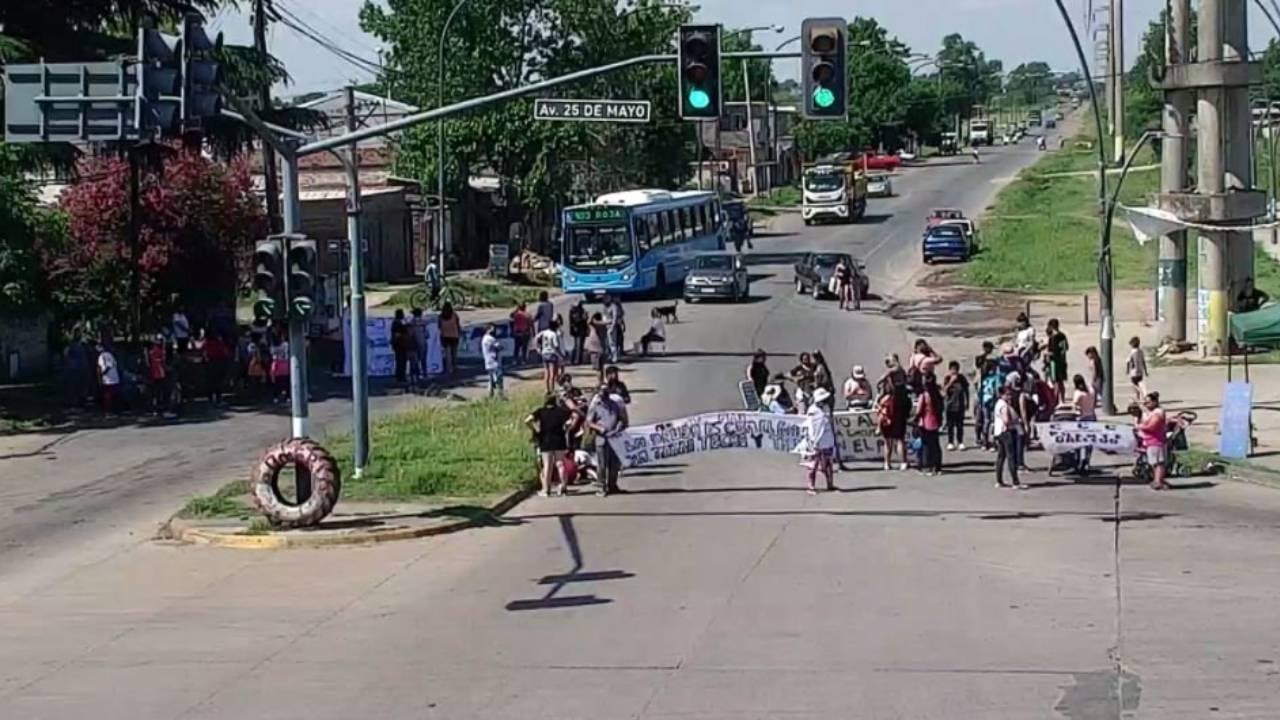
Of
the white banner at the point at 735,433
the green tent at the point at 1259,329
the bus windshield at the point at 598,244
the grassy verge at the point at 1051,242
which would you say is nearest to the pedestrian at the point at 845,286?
the bus windshield at the point at 598,244

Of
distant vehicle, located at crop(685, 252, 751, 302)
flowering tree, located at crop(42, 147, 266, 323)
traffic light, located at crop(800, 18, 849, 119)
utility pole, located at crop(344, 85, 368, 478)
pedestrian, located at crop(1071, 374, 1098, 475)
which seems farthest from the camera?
distant vehicle, located at crop(685, 252, 751, 302)

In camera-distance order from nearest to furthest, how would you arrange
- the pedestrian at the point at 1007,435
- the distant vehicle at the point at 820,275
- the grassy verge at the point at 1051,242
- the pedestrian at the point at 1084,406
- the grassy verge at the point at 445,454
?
the grassy verge at the point at 445,454, the pedestrian at the point at 1007,435, the pedestrian at the point at 1084,406, the distant vehicle at the point at 820,275, the grassy verge at the point at 1051,242

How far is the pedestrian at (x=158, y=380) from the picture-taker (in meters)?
36.9

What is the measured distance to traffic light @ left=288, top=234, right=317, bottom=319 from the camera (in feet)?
74.8

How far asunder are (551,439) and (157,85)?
834 cm

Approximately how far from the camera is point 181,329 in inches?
1647

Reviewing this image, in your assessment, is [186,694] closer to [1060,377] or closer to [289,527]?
[289,527]

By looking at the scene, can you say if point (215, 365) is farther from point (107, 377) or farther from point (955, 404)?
point (955, 404)

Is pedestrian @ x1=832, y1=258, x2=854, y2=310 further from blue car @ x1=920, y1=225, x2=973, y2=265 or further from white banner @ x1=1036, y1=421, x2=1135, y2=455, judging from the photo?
white banner @ x1=1036, y1=421, x2=1135, y2=455

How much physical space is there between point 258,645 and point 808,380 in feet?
50.6

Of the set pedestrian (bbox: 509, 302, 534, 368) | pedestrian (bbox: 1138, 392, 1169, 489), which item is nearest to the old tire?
pedestrian (bbox: 1138, 392, 1169, 489)

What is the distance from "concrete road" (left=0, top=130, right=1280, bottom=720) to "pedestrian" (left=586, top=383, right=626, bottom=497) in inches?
22.9

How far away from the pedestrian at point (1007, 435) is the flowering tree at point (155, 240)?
21.5 metres

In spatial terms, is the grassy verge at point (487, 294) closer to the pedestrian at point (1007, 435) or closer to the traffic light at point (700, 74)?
the pedestrian at point (1007, 435)
